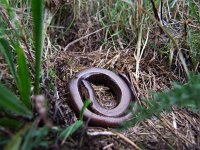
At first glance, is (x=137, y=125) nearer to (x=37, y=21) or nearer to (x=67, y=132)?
(x=67, y=132)

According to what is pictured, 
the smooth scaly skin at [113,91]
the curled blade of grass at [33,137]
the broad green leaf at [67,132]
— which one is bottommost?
the smooth scaly skin at [113,91]

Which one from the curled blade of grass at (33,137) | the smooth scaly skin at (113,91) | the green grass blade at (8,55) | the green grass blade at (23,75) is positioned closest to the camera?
the curled blade of grass at (33,137)

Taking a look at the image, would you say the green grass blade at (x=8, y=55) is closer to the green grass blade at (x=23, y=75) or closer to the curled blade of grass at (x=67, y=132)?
the green grass blade at (x=23, y=75)

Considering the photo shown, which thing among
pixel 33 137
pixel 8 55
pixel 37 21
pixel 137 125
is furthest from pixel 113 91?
pixel 33 137

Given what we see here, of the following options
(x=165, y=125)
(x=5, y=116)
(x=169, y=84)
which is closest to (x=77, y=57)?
(x=169, y=84)

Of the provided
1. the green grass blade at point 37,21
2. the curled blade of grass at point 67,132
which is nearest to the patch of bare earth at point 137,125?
the curled blade of grass at point 67,132

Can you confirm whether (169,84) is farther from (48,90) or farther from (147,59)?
A: (48,90)
